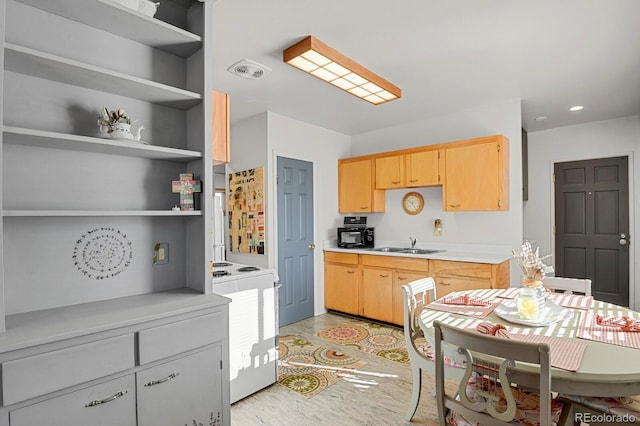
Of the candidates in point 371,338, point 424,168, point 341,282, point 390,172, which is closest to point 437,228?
point 424,168

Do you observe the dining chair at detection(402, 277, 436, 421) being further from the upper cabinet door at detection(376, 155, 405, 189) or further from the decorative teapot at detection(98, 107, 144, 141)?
the upper cabinet door at detection(376, 155, 405, 189)

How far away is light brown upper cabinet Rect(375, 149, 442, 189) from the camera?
12.7 feet

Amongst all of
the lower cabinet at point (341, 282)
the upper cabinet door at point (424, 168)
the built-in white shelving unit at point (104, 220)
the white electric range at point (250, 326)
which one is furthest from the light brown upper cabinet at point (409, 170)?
the built-in white shelving unit at point (104, 220)

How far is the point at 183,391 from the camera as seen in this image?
1550 mm

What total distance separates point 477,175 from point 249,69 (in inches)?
101

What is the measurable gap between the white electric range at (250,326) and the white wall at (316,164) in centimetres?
137

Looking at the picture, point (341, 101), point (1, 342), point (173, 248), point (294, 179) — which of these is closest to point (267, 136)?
point (294, 179)

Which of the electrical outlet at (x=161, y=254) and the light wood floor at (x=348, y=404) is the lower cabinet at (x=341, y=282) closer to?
the light wood floor at (x=348, y=404)

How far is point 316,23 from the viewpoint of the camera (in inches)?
83.5

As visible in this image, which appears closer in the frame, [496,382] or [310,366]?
[496,382]

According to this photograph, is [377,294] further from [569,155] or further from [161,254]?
[569,155]

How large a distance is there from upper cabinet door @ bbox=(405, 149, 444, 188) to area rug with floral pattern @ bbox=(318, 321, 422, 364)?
5.76 ft

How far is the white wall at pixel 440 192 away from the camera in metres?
3.64

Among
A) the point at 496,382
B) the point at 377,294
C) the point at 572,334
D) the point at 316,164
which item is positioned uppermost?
the point at 316,164
